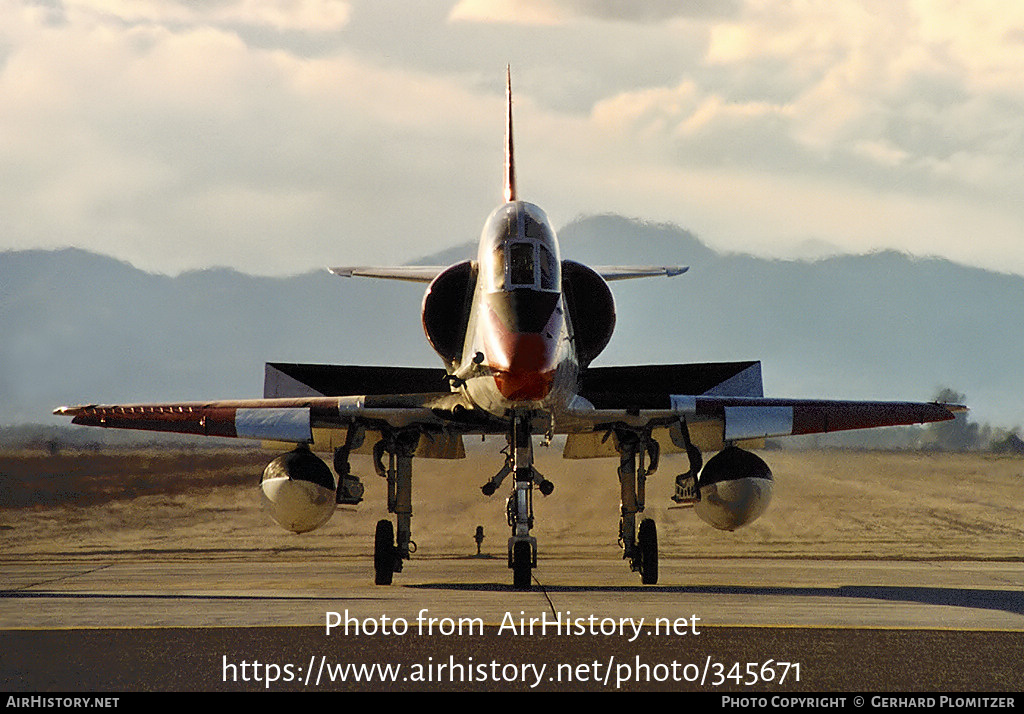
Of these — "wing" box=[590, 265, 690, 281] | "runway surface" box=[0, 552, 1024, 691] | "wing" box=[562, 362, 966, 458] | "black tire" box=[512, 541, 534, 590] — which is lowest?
"runway surface" box=[0, 552, 1024, 691]

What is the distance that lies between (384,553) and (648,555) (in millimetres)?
3816

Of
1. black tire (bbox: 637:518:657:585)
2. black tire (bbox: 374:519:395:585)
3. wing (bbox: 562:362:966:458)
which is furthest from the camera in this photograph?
black tire (bbox: 637:518:657:585)

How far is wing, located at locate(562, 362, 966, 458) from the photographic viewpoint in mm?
16750

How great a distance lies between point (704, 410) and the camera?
1697 centimetres

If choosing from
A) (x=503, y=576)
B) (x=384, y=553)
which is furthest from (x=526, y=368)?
(x=503, y=576)

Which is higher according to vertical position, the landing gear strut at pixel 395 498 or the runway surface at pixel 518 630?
the landing gear strut at pixel 395 498

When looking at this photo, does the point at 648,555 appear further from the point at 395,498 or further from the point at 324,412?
the point at 324,412

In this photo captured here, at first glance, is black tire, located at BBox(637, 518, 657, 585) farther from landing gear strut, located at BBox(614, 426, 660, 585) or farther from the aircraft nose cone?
the aircraft nose cone

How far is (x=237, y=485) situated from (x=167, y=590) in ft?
83.1

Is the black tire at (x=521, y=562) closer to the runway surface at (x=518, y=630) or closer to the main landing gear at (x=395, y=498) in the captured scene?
the runway surface at (x=518, y=630)

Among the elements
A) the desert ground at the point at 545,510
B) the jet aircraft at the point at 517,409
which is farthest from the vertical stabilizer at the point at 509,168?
the desert ground at the point at 545,510

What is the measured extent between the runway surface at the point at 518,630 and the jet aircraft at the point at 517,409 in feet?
4.12

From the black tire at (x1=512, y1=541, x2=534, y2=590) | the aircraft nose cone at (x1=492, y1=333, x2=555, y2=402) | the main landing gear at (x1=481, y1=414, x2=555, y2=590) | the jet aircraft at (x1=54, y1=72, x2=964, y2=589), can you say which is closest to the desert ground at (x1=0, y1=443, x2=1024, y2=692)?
the black tire at (x1=512, y1=541, x2=534, y2=590)

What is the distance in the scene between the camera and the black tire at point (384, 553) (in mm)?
17031
